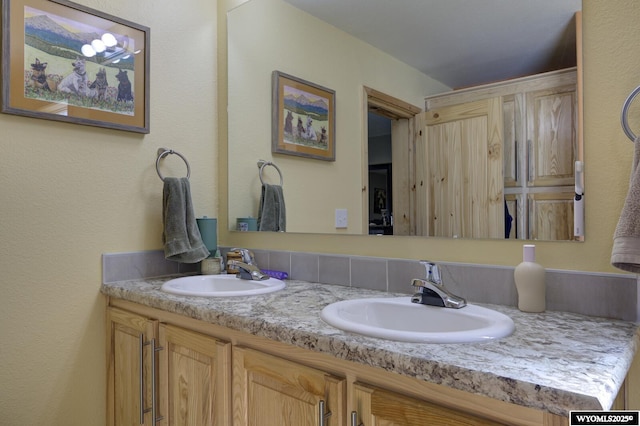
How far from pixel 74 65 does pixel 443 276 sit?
1.46 m

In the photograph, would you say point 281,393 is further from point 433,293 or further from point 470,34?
point 470,34

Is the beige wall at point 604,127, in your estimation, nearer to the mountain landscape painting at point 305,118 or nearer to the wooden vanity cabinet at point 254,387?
the wooden vanity cabinet at point 254,387

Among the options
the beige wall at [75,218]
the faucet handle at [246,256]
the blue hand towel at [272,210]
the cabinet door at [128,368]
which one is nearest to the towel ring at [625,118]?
the blue hand towel at [272,210]

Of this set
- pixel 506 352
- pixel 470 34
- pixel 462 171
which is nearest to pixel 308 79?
pixel 470 34

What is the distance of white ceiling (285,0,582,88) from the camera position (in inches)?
42.9

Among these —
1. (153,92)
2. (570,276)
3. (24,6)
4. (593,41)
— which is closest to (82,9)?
(24,6)

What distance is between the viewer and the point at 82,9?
1.51 meters

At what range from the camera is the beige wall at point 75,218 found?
1.36 meters

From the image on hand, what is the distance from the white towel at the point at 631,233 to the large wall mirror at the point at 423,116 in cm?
21

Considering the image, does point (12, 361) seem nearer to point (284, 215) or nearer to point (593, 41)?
point (284, 215)

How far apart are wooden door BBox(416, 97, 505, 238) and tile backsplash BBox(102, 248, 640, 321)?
0.12m

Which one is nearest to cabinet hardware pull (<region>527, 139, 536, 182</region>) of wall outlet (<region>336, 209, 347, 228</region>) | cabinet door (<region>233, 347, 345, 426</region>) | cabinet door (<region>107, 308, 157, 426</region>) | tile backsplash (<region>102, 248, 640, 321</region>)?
tile backsplash (<region>102, 248, 640, 321</region>)

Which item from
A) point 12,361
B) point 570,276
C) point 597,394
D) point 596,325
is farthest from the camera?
point 12,361

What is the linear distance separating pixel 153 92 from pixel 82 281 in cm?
79
